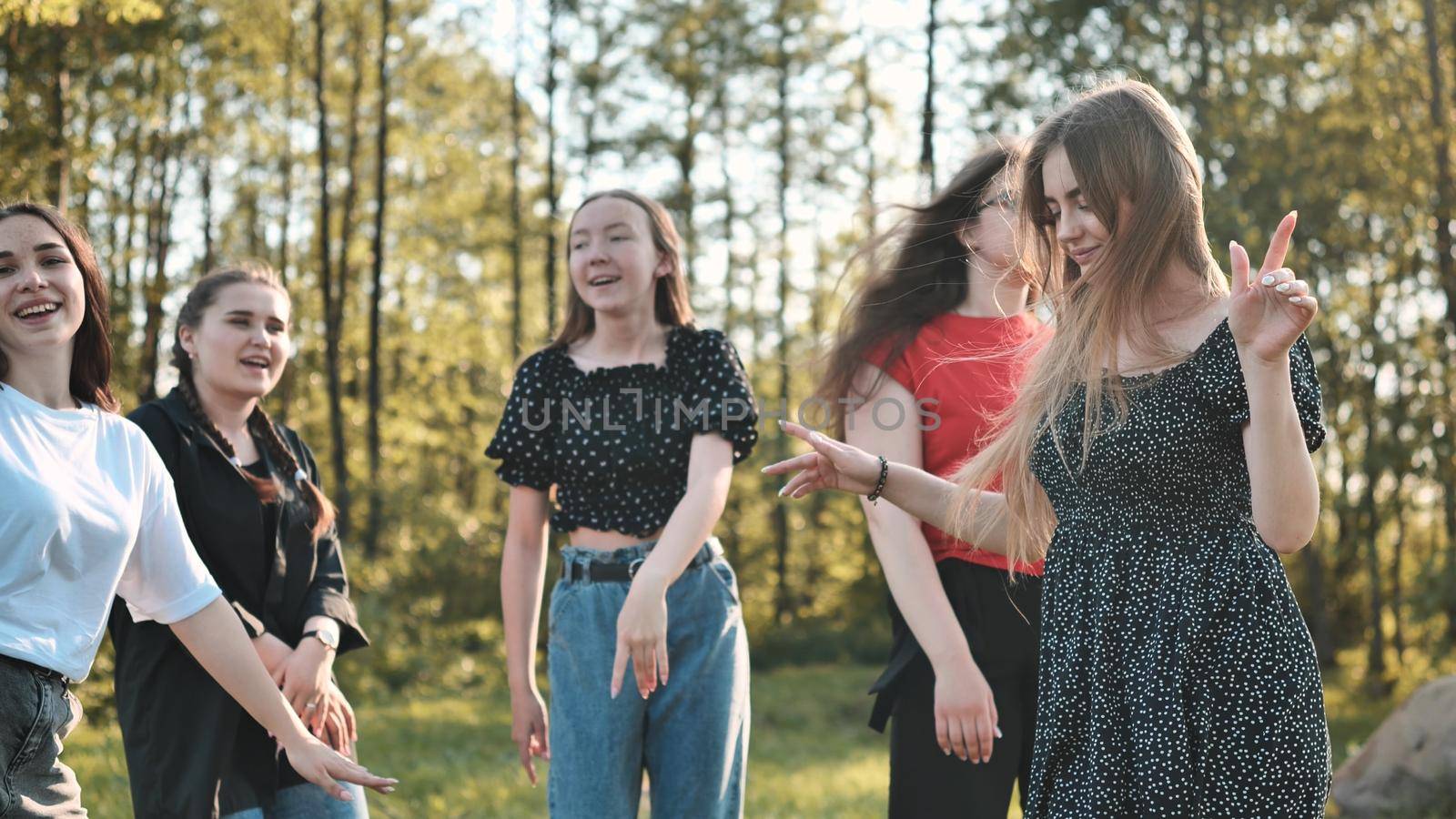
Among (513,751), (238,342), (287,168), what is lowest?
(513,751)

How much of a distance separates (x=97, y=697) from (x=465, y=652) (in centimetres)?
815

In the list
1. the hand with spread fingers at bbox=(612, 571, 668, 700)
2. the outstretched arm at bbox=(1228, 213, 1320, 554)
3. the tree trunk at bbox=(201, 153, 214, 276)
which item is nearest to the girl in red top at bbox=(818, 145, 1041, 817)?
the hand with spread fingers at bbox=(612, 571, 668, 700)

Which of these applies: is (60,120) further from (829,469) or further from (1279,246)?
(1279,246)

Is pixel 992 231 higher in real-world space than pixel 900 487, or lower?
higher

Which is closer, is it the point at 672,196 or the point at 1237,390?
the point at 1237,390

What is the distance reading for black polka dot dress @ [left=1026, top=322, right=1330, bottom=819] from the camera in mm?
2221

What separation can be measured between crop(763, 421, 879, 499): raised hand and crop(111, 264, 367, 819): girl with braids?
150 centimetres

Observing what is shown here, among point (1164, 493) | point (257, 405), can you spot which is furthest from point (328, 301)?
point (1164, 493)

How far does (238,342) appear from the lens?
3.53 m

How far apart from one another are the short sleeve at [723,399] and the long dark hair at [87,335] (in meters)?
1.51

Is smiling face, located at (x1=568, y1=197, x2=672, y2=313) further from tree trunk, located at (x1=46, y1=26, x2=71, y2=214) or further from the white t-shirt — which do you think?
tree trunk, located at (x1=46, y1=26, x2=71, y2=214)

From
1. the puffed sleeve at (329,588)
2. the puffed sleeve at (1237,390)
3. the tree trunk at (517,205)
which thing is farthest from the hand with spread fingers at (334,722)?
the tree trunk at (517,205)

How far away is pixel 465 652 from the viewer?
60.9ft

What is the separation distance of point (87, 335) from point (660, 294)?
63.8 inches
